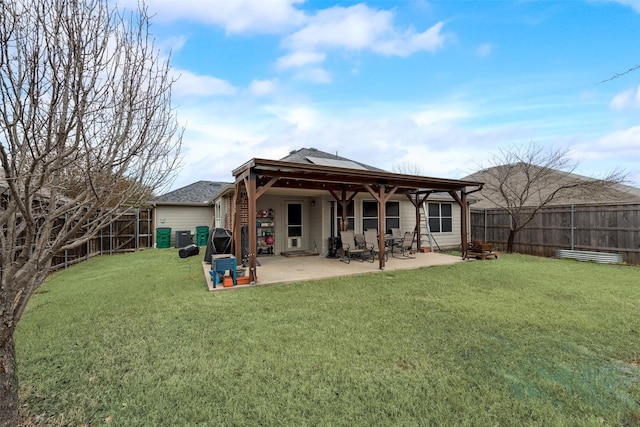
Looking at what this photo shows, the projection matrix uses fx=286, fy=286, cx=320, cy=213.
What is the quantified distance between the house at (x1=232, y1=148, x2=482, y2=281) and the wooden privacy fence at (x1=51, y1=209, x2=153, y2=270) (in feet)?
20.7

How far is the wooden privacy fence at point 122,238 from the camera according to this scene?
10592 mm

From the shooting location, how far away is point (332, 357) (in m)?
3.06

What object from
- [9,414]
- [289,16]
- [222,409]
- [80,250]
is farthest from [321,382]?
[80,250]

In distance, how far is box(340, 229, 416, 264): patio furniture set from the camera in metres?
9.31

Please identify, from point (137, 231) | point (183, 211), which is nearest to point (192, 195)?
point (183, 211)

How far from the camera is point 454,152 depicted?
22.1 metres

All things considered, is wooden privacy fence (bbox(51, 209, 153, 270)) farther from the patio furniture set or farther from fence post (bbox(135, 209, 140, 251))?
the patio furniture set

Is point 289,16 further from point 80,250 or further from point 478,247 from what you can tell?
point 80,250

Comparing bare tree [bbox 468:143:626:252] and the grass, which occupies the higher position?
bare tree [bbox 468:143:626:252]

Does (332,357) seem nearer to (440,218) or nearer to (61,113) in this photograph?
(61,113)

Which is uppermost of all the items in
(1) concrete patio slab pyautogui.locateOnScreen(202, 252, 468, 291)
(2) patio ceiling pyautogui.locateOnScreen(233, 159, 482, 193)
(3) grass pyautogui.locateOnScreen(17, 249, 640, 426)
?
(2) patio ceiling pyautogui.locateOnScreen(233, 159, 482, 193)

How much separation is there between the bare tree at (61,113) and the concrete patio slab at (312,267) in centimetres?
403

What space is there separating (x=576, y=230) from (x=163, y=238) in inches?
694

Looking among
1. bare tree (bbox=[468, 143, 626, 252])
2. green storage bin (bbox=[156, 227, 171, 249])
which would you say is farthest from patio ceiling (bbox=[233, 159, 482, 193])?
green storage bin (bbox=[156, 227, 171, 249])
